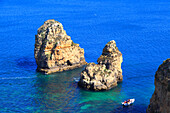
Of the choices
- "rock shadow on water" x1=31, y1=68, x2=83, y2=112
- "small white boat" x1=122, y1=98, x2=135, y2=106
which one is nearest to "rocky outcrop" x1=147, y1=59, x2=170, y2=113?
"small white boat" x1=122, y1=98, x2=135, y2=106

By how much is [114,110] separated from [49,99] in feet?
75.9

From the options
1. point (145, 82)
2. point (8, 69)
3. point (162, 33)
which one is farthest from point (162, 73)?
point (162, 33)

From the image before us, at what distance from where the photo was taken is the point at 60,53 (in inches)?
4648

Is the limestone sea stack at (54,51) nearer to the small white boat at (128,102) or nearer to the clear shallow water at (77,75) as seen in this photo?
the clear shallow water at (77,75)

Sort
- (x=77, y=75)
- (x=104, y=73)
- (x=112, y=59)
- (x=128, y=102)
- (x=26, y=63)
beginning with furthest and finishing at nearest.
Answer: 1. (x=26, y=63)
2. (x=77, y=75)
3. (x=112, y=59)
4. (x=104, y=73)
5. (x=128, y=102)

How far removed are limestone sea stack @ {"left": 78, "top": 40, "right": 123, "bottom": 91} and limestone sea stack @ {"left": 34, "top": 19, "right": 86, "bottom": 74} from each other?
1892 cm

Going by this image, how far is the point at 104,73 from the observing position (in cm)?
10062

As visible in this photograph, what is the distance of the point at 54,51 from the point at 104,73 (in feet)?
89.8

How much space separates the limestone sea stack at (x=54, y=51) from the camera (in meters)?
117

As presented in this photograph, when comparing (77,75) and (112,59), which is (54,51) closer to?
(77,75)

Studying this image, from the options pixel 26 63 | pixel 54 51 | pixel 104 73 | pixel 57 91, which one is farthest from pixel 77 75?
pixel 26 63

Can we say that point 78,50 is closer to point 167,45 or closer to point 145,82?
point 145,82

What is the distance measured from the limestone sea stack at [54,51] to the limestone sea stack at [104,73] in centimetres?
1892

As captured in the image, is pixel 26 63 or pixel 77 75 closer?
pixel 77 75
